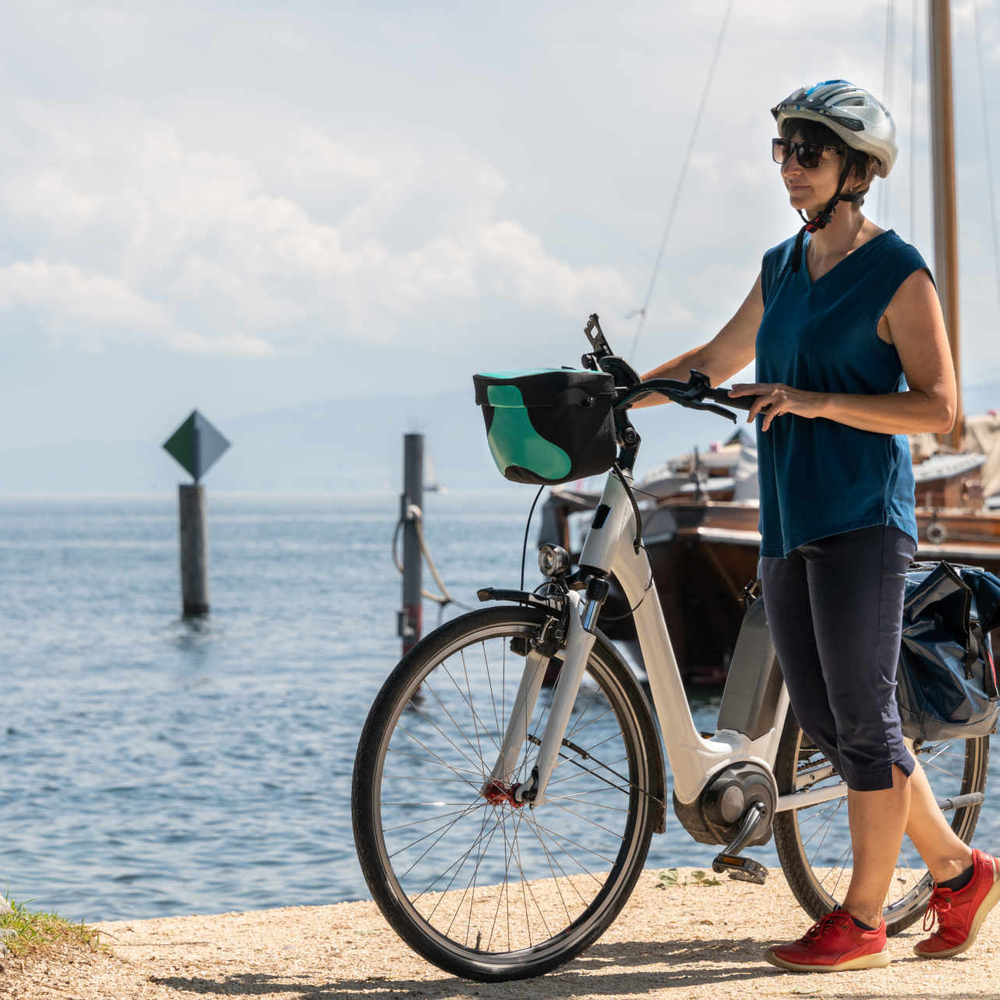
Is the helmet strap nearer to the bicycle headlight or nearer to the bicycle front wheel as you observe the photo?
the bicycle headlight

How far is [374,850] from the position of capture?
307 centimetres

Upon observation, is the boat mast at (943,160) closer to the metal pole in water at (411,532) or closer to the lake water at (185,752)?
the lake water at (185,752)

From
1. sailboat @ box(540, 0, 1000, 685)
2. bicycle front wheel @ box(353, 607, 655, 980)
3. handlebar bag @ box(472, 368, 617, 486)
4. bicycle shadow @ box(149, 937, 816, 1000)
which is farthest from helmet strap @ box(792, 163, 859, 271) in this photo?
sailboat @ box(540, 0, 1000, 685)

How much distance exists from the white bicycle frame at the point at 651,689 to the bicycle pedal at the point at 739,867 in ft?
0.51

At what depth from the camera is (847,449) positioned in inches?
123

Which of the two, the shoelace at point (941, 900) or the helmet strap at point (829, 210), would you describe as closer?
the helmet strap at point (829, 210)

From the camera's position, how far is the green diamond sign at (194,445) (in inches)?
875

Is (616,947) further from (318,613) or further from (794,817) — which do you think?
(318,613)

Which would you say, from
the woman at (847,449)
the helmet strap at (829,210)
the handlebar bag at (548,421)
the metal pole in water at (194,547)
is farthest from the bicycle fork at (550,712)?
the metal pole in water at (194,547)

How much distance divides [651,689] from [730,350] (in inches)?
33.4

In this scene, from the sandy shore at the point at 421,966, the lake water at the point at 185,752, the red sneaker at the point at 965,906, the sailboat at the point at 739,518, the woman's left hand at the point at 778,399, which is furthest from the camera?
the sailboat at the point at 739,518

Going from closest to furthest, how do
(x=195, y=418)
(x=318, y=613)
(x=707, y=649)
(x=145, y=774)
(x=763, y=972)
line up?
1. (x=763, y=972)
2. (x=145, y=774)
3. (x=707, y=649)
4. (x=195, y=418)
5. (x=318, y=613)

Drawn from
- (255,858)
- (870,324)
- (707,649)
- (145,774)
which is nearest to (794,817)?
(870,324)

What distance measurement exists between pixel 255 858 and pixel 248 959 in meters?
5.03
